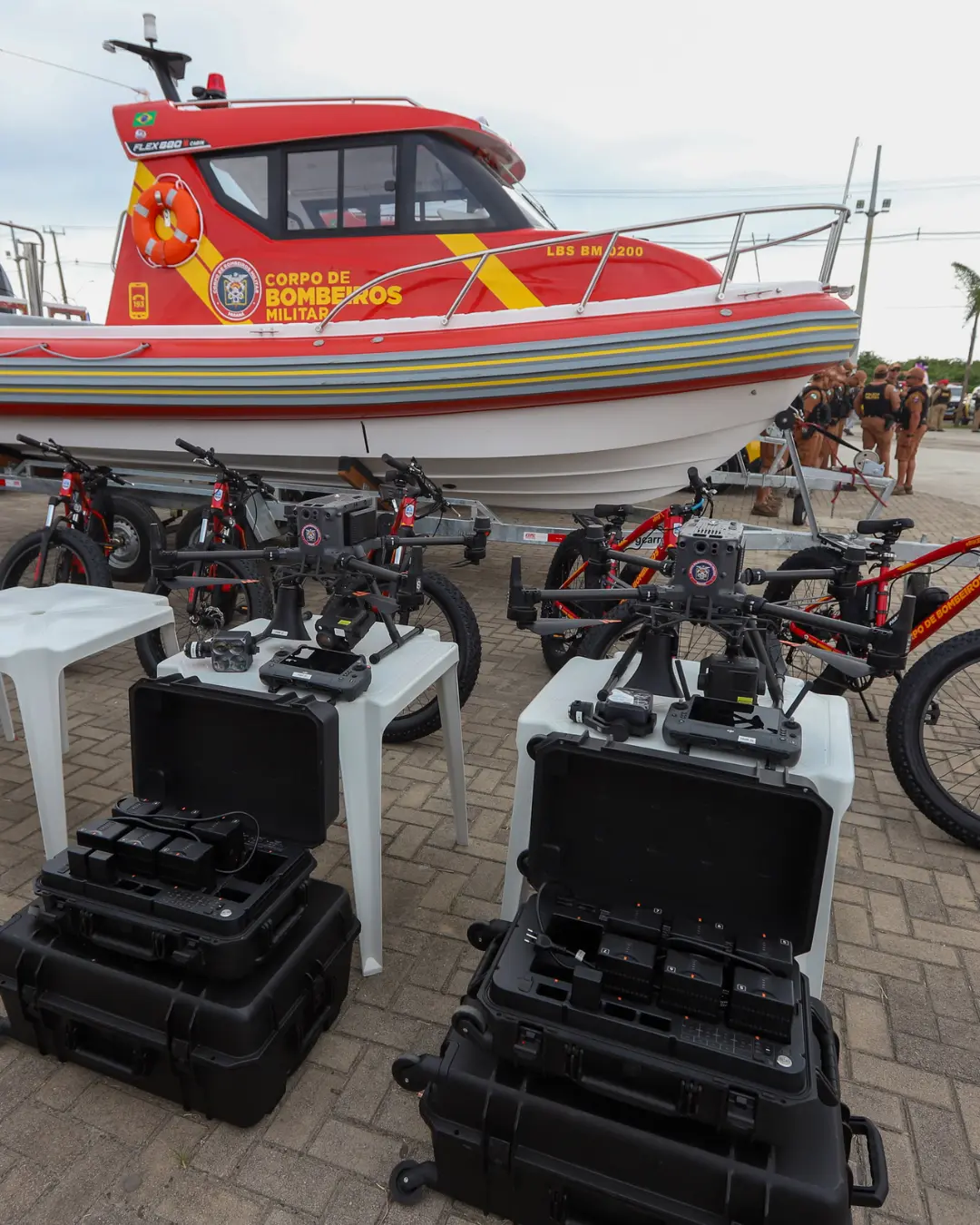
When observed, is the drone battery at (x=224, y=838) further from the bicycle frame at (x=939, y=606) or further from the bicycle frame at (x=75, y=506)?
the bicycle frame at (x=75, y=506)

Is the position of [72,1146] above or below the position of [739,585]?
below

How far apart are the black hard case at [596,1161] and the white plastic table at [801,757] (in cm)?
42

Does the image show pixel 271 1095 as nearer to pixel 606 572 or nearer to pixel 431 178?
pixel 606 572

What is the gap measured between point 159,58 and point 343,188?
2210 millimetres

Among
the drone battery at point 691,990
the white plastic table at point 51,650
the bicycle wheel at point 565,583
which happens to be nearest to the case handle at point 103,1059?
the white plastic table at point 51,650

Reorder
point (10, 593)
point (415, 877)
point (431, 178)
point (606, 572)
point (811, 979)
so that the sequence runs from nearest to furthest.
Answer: point (811, 979), point (415, 877), point (10, 593), point (606, 572), point (431, 178)

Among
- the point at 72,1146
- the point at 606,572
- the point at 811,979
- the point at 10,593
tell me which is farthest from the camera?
the point at 606,572

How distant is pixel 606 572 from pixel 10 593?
242 cm

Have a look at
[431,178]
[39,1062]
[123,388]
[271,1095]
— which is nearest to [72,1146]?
[39,1062]

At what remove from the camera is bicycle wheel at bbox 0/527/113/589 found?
13.0 feet

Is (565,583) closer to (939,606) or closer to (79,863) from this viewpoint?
(939,606)

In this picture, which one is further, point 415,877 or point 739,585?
point 415,877

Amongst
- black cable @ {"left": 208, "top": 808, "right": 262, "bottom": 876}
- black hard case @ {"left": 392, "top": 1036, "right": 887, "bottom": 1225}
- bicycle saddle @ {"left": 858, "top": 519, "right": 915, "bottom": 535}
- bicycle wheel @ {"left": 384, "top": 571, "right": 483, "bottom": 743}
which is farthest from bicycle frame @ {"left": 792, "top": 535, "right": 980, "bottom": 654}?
black cable @ {"left": 208, "top": 808, "right": 262, "bottom": 876}

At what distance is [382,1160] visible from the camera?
163cm
